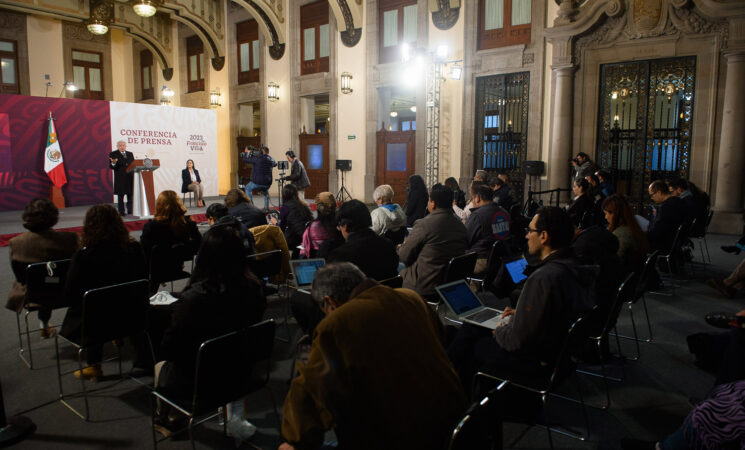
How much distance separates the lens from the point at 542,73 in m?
10.6

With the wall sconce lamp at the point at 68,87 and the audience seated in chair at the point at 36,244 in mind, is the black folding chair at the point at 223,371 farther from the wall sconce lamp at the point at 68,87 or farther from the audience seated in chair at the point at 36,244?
→ the wall sconce lamp at the point at 68,87

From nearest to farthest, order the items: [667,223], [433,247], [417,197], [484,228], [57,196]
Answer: [433,247] < [484,228] < [667,223] < [417,197] < [57,196]

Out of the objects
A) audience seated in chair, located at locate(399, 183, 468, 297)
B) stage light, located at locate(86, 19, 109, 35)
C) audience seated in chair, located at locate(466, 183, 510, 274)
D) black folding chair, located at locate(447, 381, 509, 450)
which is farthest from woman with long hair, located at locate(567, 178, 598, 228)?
stage light, located at locate(86, 19, 109, 35)

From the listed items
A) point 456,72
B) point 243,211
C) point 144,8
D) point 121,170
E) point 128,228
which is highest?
point 144,8

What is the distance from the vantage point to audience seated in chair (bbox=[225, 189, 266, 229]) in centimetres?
486

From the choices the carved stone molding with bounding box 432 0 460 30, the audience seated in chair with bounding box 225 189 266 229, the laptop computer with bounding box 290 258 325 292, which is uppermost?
the carved stone molding with bounding box 432 0 460 30

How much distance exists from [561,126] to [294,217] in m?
7.26

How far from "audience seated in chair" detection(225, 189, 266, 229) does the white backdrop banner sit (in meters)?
9.18

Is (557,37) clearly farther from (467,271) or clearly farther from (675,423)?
(675,423)

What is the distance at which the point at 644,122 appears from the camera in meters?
9.68

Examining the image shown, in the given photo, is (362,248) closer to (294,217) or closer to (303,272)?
(303,272)

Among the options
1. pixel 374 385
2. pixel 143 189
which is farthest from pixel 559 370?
pixel 143 189

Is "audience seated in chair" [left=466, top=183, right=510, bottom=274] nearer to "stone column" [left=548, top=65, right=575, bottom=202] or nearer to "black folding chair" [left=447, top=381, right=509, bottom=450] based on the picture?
"black folding chair" [left=447, top=381, right=509, bottom=450]

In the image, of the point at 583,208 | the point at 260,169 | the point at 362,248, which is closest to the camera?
the point at 362,248
